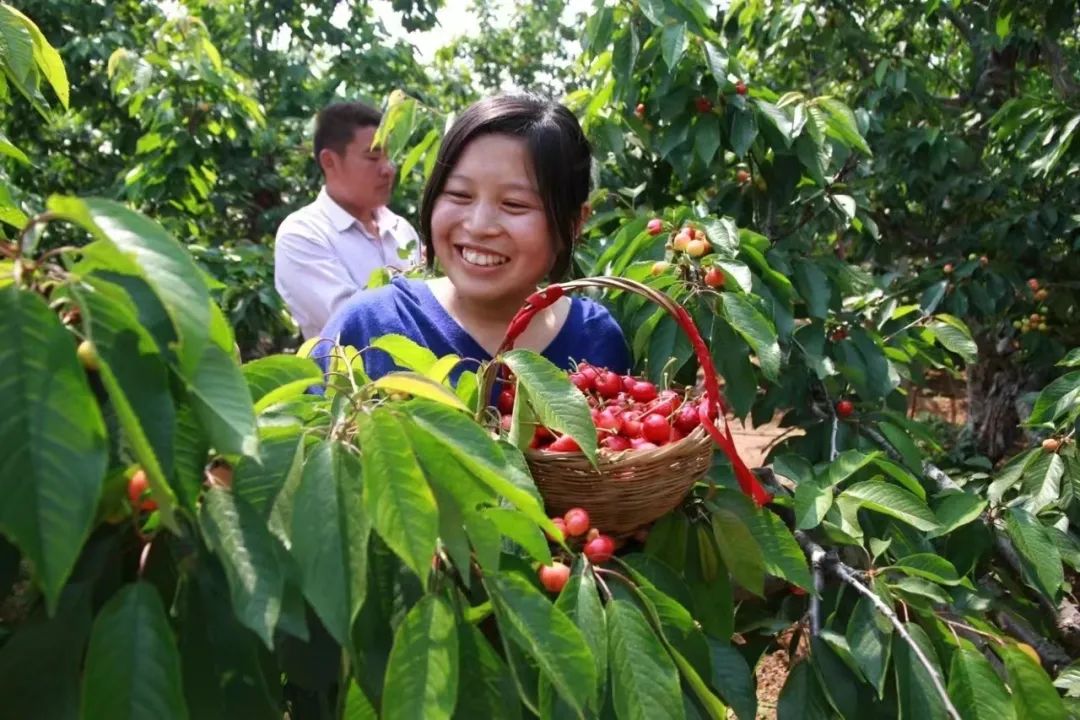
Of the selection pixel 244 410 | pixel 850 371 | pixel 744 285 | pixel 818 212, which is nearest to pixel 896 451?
pixel 850 371

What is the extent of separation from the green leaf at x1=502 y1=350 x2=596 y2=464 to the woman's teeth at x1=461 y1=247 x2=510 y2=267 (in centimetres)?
54

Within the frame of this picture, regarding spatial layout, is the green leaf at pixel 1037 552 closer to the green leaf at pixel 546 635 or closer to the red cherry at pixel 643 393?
the red cherry at pixel 643 393

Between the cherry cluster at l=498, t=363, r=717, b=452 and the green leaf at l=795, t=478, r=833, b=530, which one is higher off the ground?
the cherry cluster at l=498, t=363, r=717, b=452

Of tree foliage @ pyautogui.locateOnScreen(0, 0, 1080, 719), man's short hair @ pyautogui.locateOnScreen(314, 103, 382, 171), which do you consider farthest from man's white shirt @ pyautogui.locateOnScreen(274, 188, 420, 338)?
tree foliage @ pyautogui.locateOnScreen(0, 0, 1080, 719)

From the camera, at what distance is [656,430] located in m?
1.15

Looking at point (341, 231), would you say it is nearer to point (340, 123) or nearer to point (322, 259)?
point (322, 259)

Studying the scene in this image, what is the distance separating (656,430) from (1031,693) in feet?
1.70

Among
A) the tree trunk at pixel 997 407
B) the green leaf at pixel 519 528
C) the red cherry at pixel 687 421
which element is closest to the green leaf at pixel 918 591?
the red cherry at pixel 687 421

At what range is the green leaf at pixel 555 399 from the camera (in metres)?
0.93

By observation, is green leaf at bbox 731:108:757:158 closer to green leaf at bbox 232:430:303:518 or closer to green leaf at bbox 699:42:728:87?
green leaf at bbox 699:42:728:87

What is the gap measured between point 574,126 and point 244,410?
1.12 metres

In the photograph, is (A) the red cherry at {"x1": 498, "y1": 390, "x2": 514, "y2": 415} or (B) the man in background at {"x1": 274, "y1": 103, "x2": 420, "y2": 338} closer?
(A) the red cherry at {"x1": 498, "y1": 390, "x2": 514, "y2": 415}

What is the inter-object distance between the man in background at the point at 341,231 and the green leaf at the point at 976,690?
82.7 inches

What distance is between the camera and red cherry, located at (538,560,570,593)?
88 cm
